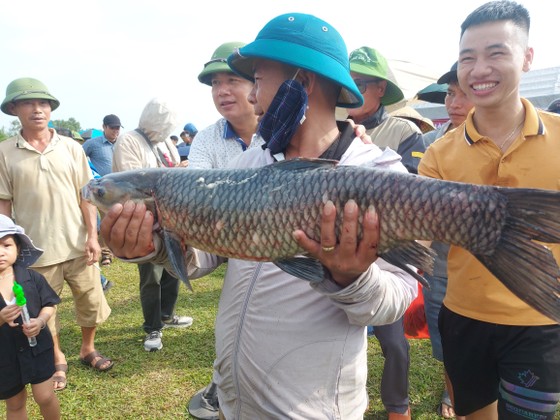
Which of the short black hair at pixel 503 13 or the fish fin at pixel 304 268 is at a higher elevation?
the short black hair at pixel 503 13

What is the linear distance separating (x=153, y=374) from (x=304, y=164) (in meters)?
3.87

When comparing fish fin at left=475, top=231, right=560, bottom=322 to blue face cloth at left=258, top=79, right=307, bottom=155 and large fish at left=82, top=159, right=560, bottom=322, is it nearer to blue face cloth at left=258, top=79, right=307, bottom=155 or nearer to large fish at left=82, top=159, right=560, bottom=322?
large fish at left=82, top=159, right=560, bottom=322

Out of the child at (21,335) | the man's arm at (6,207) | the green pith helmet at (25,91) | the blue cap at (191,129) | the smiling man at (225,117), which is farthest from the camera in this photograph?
the blue cap at (191,129)

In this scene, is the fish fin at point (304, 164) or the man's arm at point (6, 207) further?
the man's arm at point (6, 207)

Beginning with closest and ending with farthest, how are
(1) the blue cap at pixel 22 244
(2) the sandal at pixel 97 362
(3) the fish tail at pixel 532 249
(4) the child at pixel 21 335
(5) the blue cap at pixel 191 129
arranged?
(3) the fish tail at pixel 532 249
(4) the child at pixel 21 335
(1) the blue cap at pixel 22 244
(2) the sandal at pixel 97 362
(5) the blue cap at pixel 191 129

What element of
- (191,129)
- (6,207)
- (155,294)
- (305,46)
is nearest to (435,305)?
(305,46)

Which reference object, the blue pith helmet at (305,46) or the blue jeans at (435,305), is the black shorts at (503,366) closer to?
the blue jeans at (435,305)

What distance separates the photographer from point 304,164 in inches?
64.1

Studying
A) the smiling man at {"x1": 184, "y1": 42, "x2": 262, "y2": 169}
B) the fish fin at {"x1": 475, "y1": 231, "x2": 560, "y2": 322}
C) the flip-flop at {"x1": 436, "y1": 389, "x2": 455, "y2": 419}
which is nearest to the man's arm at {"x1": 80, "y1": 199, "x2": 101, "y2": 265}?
the smiling man at {"x1": 184, "y1": 42, "x2": 262, "y2": 169}

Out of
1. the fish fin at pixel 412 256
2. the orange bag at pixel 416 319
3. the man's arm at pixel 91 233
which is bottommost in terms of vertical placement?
the orange bag at pixel 416 319

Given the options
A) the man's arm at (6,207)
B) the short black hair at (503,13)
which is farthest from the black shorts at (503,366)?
the man's arm at (6,207)

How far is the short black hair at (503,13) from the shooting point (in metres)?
2.44

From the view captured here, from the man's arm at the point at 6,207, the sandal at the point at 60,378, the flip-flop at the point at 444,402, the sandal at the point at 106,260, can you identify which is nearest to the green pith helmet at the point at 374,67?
the flip-flop at the point at 444,402

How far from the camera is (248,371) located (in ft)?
6.05
